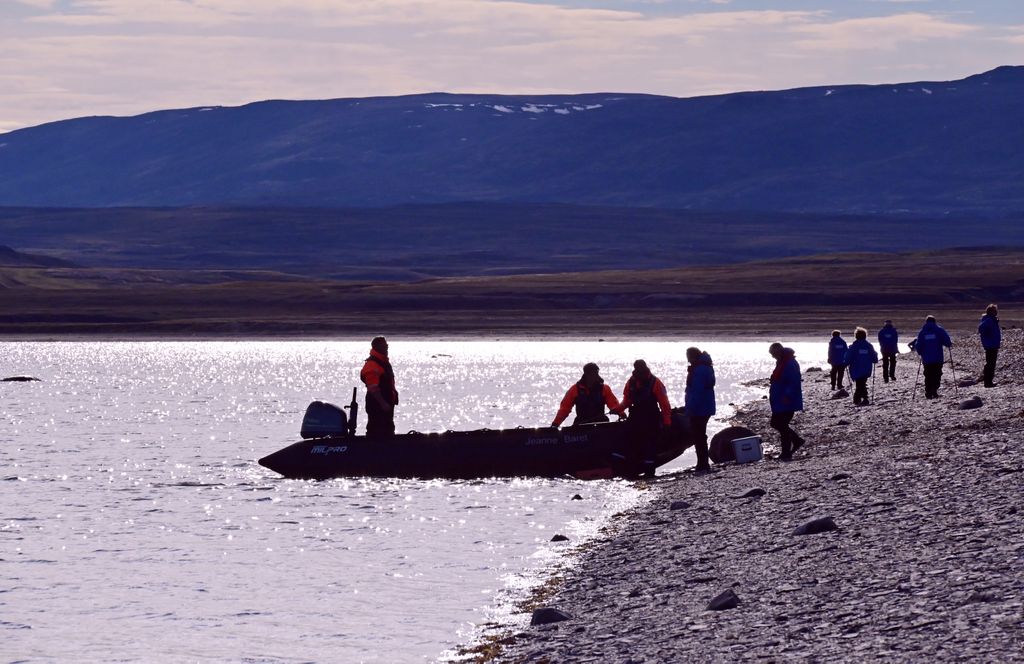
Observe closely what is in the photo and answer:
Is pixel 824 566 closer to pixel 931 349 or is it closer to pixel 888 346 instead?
pixel 931 349

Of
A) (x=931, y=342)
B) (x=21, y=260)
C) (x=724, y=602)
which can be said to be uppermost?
(x=21, y=260)

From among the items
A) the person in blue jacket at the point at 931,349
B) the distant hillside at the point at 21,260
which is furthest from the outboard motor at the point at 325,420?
the distant hillside at the point at 21,260

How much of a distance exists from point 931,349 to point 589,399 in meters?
8.06

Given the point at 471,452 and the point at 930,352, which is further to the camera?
the point at 930,352

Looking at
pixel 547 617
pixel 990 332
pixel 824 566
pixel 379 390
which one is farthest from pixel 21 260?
pixel 824 566

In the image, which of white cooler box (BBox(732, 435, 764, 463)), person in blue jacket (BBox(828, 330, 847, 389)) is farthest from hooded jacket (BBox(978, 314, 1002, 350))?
white cooler box (BBox(732, 435, 764, 463))

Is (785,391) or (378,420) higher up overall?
(785,391)

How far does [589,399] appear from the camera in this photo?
77.6ft

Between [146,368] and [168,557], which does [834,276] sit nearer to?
[146,368]

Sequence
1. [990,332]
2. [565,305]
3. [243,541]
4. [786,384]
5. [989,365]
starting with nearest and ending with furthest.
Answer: [243,541] → [786,384] → [990,332] → [989,365] → [565,305]

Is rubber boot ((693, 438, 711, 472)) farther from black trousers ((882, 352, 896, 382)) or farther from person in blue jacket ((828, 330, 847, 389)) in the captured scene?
black trousers ((882, 352, 896, 382))

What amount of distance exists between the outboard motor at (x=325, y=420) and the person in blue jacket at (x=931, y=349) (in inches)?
407

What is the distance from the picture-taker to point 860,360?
29609 millimetres

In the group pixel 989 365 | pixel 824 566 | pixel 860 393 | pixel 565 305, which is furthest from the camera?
pixel 565 305
